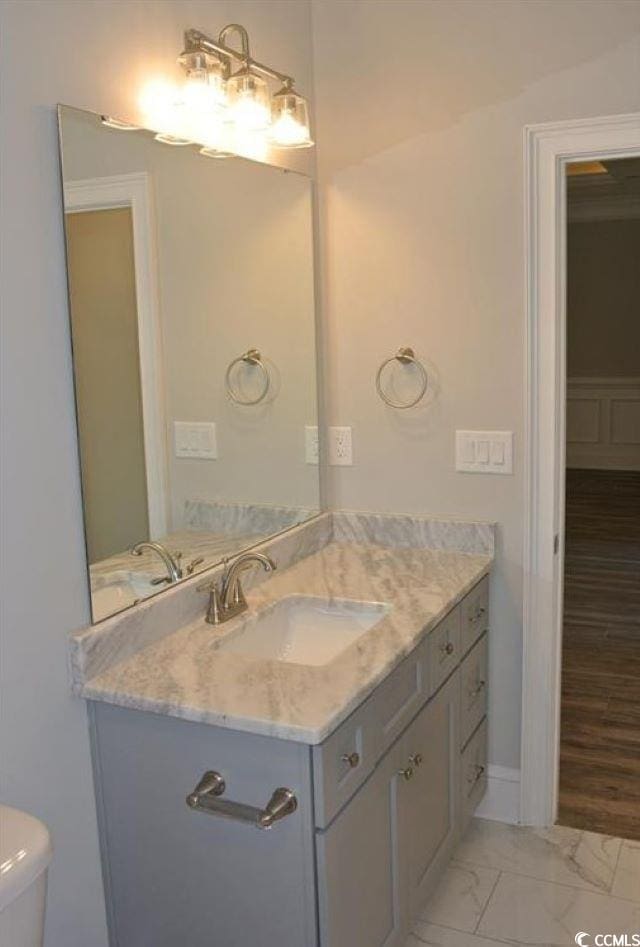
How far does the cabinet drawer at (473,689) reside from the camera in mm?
2545

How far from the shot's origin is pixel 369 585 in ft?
8.14

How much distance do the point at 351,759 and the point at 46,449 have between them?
0.86 m

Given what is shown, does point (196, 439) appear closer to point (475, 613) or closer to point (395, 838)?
point (475, 613)

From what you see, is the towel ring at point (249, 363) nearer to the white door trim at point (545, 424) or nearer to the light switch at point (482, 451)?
the light switch at point (482, 451)

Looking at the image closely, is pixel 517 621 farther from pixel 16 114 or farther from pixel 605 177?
pixel 605 177

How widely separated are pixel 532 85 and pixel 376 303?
0.74m

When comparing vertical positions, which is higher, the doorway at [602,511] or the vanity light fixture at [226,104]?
the vanity light fixture at [226,104]

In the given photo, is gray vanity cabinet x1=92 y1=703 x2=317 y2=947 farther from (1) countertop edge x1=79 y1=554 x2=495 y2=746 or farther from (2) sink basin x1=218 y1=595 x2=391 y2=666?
(2) sink basin x1=218 y1=595 x2=391 y2=666

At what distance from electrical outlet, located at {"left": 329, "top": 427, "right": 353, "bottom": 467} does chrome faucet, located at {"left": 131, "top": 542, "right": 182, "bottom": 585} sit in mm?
853

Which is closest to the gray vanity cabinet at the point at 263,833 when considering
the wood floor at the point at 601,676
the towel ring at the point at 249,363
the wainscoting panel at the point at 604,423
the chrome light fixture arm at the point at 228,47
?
the towel ring at the point at 249,363

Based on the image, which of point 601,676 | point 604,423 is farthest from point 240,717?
point 604,423

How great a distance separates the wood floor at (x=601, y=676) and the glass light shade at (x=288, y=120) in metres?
2.21

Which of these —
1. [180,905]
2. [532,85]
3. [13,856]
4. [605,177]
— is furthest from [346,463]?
[605,177]

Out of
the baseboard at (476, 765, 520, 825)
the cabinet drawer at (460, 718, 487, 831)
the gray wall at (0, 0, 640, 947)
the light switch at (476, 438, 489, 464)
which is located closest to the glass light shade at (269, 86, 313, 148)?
the gray wall at (0, 0, 640, 947)
